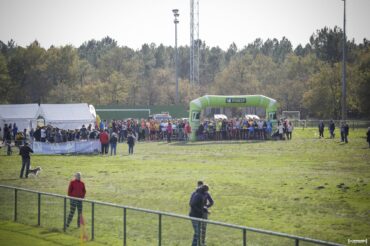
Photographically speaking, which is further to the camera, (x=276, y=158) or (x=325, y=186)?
(x=276, y=158)

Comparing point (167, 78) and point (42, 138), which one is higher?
point (167, 78)

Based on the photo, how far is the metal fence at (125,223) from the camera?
11656mm

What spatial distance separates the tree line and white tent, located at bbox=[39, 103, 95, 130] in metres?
35.3

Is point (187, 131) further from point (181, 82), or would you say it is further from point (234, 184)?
point (181, 82)

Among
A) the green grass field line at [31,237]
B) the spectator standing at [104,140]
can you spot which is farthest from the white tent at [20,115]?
the green grass field line at [31,237]

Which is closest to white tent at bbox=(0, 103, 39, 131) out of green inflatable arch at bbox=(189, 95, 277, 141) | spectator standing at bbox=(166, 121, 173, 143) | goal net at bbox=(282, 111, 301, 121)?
spectator standing at bbox=(166, 121, 173, 143)

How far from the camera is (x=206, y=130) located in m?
52.3

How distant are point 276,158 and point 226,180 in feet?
32.3

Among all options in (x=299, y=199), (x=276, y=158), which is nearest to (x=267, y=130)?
(x=276, y=158)

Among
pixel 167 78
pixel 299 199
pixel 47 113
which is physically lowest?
pixel 299 199

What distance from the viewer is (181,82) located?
111812mm

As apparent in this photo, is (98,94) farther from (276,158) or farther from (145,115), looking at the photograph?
(276,158)

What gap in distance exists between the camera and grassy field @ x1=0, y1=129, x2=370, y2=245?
15.6 metres

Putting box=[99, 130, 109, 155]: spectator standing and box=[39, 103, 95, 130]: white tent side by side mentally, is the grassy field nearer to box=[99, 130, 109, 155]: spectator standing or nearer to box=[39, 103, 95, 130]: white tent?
box=[99, 130, 109, 155]: spectator standing
